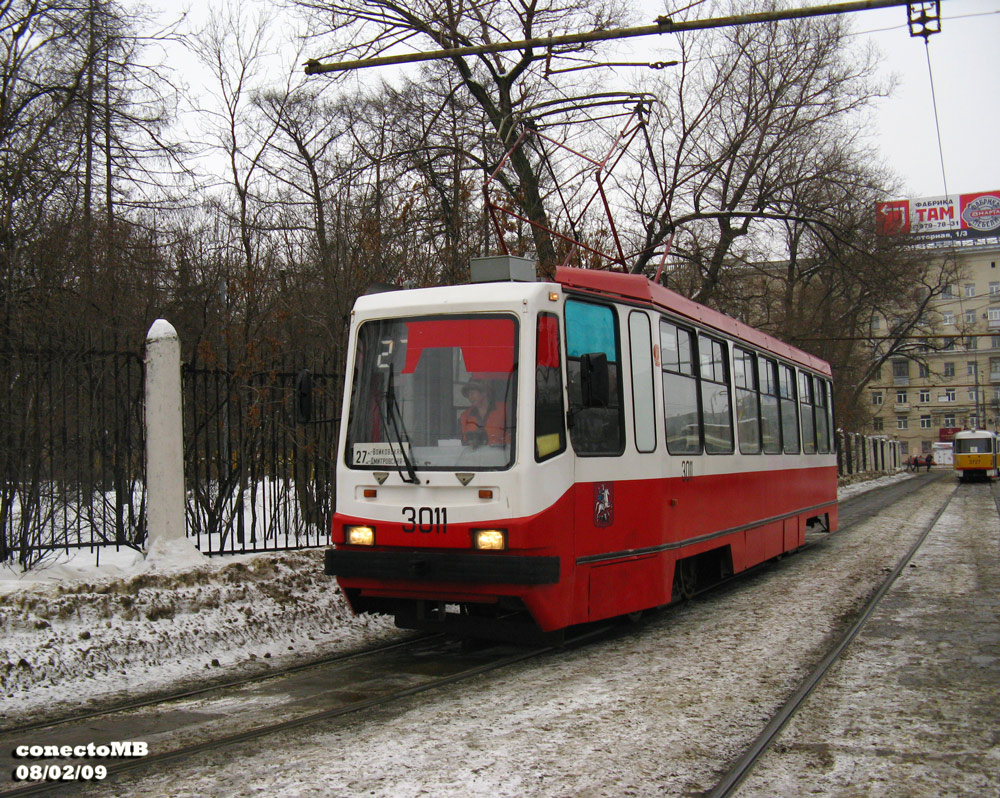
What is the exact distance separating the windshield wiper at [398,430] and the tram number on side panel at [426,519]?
208mm

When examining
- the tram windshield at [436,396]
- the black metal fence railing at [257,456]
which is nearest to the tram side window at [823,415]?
the black metal fence railing at [257,456]

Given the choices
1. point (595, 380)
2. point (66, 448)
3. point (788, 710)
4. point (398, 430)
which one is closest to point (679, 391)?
point (595, 380)

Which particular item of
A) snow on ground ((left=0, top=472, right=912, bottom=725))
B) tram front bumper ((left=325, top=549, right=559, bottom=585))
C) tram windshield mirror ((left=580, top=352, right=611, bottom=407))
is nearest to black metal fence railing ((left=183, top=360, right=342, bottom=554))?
snow on ground ((left=0, top=472, right=912, bottom=725))

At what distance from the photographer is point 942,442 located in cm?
9325

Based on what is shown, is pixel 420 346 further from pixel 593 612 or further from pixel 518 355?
pixel 593 612

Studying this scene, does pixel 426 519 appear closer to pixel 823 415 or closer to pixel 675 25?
pixel 675 25

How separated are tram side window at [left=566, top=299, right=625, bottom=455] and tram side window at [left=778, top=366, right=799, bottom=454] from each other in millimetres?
5617

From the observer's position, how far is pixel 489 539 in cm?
654

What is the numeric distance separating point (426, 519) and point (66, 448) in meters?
3.78

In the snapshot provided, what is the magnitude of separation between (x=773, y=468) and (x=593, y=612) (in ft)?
17.8

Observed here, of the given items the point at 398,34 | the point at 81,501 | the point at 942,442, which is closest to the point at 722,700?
the point at 81,501

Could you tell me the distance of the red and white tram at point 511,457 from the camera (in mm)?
6621

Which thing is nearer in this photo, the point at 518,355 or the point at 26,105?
the point at 518,355

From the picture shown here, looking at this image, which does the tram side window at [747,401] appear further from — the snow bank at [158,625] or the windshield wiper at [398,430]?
the windshield wiper at [398,430]
